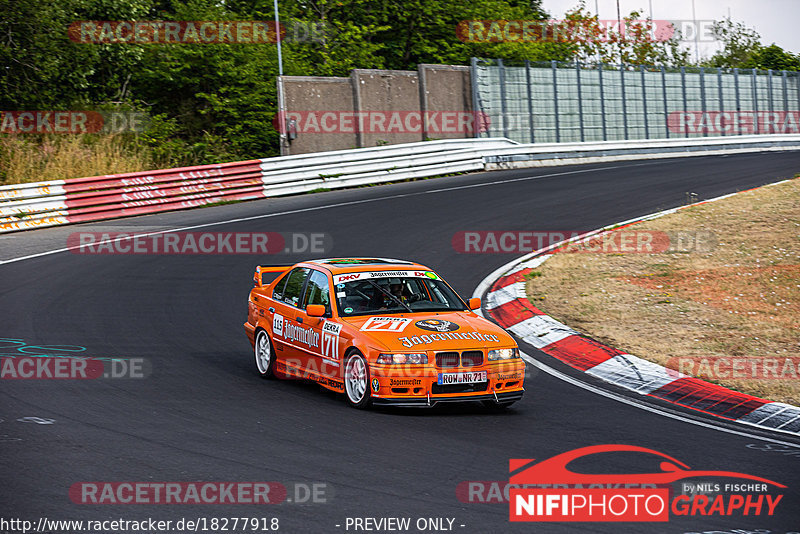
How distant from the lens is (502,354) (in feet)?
27.7

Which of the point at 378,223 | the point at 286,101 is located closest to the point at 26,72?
the point at 286,101

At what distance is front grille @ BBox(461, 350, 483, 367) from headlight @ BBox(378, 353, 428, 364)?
374mm

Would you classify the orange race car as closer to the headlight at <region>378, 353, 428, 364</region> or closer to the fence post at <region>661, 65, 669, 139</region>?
the headlight at <region>378, 353, 428, 364</region>

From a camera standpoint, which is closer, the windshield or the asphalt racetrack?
the asphalt racetrack

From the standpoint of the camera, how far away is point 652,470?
6492 mm

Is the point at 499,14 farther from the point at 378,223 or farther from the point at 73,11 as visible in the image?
the point at 378,223

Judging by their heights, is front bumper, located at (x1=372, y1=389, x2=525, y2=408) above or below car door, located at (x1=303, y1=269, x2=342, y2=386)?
below

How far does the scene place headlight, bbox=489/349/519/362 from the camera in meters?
8.38

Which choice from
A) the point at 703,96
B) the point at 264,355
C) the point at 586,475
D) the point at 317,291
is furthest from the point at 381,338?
the point at 703,96

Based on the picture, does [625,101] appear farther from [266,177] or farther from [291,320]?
[291,320]

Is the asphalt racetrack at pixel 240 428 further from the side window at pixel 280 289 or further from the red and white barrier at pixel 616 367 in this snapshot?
the side window at pixel 280 289

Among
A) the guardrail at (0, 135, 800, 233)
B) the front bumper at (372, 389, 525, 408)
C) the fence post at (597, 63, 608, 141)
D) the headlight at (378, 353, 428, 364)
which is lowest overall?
the front bumper at (372, 389, 525, 408)

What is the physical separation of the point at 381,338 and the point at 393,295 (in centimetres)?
107

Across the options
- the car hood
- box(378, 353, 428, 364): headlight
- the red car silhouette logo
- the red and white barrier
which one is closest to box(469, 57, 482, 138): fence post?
the red and white barrier
